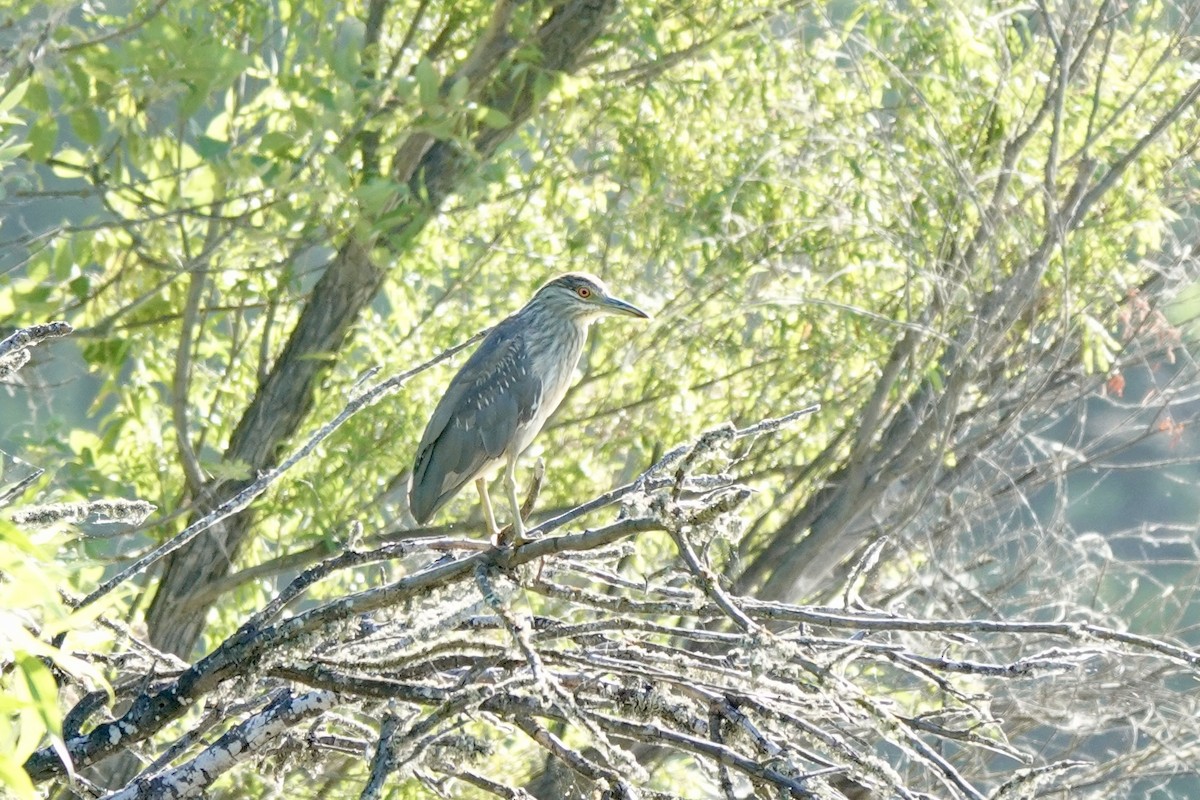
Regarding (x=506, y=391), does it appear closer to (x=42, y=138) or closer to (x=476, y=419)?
(x=476, y=419)

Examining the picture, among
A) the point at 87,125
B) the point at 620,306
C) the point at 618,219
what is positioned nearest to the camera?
the point at 87,125

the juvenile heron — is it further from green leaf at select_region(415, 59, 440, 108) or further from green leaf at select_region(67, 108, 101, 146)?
green leaf at select_region(67, 108, 101, 146)

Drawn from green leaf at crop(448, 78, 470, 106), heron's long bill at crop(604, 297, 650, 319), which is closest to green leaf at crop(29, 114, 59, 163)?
green leaf at crop(448, 78, 470, 106)

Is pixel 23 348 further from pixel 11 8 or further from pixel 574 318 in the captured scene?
pixel 574 318

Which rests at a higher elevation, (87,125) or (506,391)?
(87,125)

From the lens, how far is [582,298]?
15.8 ft

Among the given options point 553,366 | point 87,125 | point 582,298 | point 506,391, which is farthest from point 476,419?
point 87,125

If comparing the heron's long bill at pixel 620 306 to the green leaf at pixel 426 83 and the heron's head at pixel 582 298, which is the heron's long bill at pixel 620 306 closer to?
the heron's head at pixel 582 298

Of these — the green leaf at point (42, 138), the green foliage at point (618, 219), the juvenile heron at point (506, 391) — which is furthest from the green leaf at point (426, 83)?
the green leaf at point (42, 138)

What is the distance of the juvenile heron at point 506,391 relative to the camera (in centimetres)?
449

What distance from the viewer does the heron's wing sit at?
4488 mm

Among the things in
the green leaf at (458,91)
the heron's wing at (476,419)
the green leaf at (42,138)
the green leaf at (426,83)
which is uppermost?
the green leaf at (42,138)

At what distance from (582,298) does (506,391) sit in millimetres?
456

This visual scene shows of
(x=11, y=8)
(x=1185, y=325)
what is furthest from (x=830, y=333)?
(x=11, y=8)
